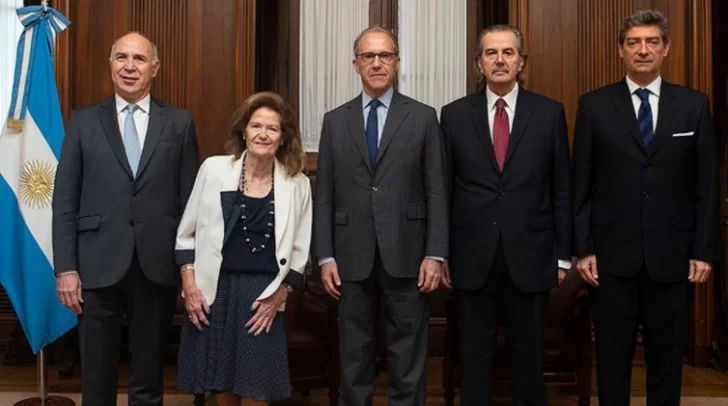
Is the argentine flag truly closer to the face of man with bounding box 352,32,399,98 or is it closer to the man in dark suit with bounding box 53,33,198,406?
the man in dark suit with bounding box 53,33,198,406

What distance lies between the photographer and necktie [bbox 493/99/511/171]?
108 inches

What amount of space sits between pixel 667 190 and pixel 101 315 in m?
2.27

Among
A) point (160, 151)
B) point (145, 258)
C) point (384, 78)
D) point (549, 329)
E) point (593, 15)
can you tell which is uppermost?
point (593, 15)

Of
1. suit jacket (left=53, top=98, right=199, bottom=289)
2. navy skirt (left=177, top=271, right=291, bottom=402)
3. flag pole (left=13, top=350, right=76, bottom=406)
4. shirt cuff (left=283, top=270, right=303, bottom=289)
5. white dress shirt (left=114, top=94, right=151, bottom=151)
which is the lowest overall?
flag pole (left=13, top=350, right=76, bottom=406)

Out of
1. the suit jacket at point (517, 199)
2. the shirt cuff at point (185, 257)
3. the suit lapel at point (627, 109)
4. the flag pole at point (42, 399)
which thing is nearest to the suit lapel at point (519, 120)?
the suit jacket at point (517, 199)

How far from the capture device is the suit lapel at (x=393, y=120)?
273cm

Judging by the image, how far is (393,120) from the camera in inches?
109

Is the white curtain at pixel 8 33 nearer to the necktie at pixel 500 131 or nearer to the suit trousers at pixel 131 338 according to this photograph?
the suit trousers at pixel 131 338

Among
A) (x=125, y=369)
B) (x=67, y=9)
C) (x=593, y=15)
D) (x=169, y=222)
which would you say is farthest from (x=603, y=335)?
(x=67, y=9)

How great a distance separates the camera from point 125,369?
4316 mm

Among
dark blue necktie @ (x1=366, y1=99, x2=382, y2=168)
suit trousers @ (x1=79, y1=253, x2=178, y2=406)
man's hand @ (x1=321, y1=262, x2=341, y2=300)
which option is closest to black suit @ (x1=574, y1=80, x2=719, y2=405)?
dark blue necktie @ (x1=366, y1=99, x2=382, y2=168)

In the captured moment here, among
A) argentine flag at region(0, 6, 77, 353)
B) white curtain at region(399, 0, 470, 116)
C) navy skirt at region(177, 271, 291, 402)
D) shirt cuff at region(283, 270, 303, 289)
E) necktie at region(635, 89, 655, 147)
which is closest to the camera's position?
navy skirt at region(177, 271, 291, 402)

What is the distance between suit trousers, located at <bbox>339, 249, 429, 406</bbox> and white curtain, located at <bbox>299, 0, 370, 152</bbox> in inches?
86.8

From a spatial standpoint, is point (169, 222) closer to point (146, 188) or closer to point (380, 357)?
point (146, 188)
